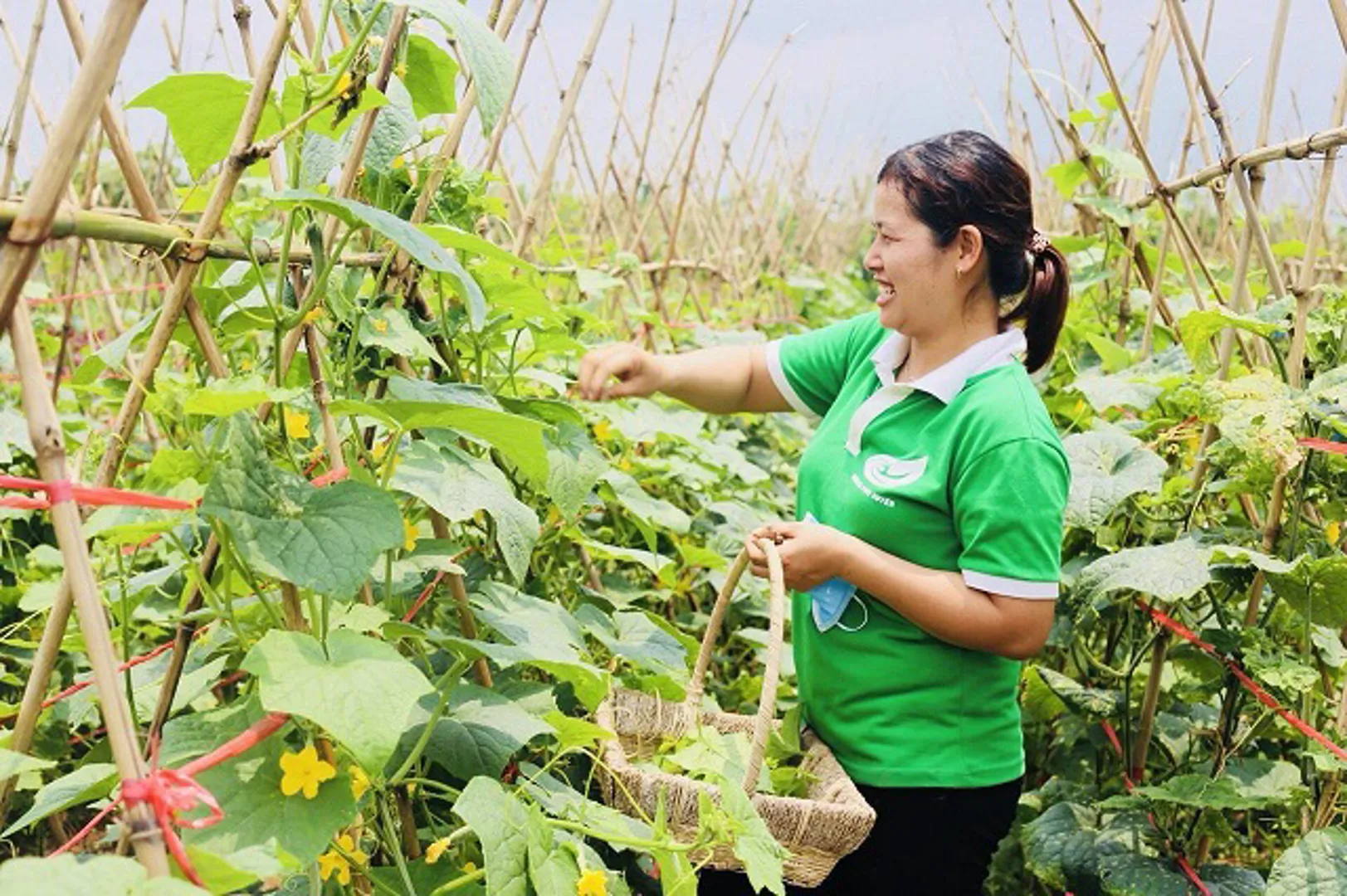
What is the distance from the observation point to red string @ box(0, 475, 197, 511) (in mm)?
752

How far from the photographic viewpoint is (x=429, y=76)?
4.00ft

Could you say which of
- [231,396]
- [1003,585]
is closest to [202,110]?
[231,396]

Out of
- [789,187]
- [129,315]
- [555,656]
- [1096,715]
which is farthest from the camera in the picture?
[789,187]

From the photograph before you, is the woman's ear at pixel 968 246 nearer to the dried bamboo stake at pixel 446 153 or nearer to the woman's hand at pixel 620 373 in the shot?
the woman's hand at pixel 620 373

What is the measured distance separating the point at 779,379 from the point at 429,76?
2.73 feet

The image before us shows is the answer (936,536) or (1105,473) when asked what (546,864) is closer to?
(936,536)

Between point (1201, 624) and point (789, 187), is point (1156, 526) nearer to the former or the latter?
point (1201, 624)

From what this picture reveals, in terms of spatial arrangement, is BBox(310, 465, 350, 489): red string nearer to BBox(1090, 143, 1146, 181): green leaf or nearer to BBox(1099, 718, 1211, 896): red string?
BBox(1099, 718, 1211, 896): red string

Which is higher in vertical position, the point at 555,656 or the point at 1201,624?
the point at 555,656

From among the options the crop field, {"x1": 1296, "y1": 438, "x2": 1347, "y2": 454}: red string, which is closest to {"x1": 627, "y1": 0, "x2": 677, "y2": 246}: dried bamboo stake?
the crop field

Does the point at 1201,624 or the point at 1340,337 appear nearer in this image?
the point at 1340,337

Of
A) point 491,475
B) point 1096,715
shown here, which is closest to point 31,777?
point 491,475

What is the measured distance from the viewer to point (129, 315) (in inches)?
205

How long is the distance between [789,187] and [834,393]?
5844mm
